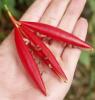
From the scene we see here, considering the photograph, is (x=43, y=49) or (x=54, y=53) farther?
(x=54, y=53)

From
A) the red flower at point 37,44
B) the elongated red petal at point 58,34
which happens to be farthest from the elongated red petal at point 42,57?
the elongated red petal at point 58,34

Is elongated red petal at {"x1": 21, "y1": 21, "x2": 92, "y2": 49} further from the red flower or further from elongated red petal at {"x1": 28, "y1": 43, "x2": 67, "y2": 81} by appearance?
elongated red petal at {"x1": 28, "y1": 43, "x2": 67, "y2": 81}

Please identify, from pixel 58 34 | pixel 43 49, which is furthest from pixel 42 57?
pixel 58 34

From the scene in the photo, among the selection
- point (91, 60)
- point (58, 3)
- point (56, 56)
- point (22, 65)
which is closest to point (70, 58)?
point (56, 56)

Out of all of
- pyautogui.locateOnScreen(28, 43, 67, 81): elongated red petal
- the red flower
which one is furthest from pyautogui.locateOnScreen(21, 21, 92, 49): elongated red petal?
pyautogui.locateOnScreen(28, 43, 67, 81): elongated red petal

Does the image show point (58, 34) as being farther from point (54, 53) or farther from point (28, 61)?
point (28, 61)

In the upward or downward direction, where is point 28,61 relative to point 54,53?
upward
